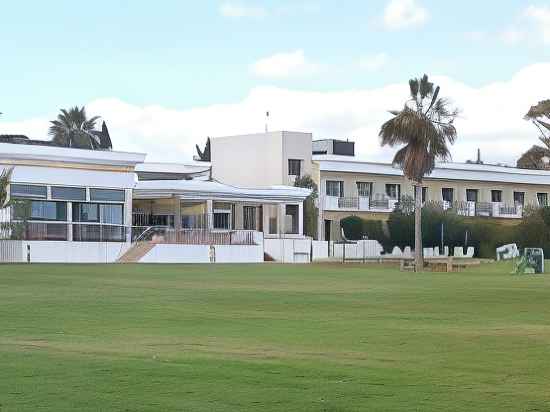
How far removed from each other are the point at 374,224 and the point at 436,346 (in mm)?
62633

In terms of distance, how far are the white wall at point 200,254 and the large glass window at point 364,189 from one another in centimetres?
1669

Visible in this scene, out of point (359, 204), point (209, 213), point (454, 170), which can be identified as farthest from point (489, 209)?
point (209, 213)

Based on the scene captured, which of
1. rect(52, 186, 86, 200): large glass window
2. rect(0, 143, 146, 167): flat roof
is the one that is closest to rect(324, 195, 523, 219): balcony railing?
rect(0, 143, 146, 167): flat roof

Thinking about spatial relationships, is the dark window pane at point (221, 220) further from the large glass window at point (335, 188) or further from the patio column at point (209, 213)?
the large glass window at point (335, 188)

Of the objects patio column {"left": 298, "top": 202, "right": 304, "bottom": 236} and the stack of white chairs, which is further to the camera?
the stack of white chairs

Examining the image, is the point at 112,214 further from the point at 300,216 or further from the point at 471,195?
the point at 471,195

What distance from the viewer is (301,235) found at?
74938 millimetres

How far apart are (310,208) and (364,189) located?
673 cm

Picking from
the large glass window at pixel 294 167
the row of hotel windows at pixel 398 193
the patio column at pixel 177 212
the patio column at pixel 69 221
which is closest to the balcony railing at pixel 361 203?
the row of hotel windows at pixel 398 193

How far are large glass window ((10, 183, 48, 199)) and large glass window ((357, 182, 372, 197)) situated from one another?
27.6 m

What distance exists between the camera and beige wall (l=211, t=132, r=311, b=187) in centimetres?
8106

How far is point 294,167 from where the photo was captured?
81500mm

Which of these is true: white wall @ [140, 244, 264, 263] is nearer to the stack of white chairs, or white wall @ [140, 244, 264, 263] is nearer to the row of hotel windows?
the stack of white chairs

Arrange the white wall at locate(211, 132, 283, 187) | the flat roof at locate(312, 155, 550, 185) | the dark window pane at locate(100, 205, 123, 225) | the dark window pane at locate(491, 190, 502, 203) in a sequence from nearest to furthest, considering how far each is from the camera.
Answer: the dark window pane at locate(100, 205, 123, 225), the flat roof at locate(312, 155, 550, 185), the white wall at locate(211, 132, 283, 187), the dark window pane at locate(491, 190, 502, 203)
